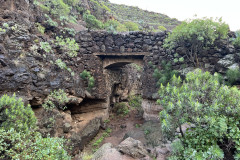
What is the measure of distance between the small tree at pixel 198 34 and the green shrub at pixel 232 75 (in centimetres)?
162

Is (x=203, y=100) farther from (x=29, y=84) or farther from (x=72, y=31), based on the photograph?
(x=72, y=31)

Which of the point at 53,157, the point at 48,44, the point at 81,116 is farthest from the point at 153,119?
the point at 48,44

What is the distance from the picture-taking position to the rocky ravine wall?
6.51m

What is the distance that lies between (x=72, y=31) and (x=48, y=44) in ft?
7.26

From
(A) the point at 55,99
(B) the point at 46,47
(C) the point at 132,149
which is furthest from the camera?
(B) the point at 46,47

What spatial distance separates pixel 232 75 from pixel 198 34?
2.34m

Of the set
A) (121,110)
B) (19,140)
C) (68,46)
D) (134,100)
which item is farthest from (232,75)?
(134,100)

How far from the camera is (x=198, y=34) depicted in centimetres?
705

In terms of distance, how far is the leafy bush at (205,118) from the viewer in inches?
132

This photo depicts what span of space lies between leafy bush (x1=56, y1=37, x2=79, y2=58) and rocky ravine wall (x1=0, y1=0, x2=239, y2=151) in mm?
343

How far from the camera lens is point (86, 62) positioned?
10172 millimetres

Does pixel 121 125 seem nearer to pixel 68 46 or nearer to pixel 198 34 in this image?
pixel 68 46

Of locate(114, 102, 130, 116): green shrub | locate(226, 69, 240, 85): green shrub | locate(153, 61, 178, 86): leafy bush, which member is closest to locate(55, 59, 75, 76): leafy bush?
locate(153, 61, 178, 86): leafy bush

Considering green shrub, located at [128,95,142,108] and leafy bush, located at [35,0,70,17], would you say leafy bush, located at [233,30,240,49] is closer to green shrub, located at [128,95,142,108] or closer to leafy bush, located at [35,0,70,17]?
green shrub, located at [128,95,142,108]
